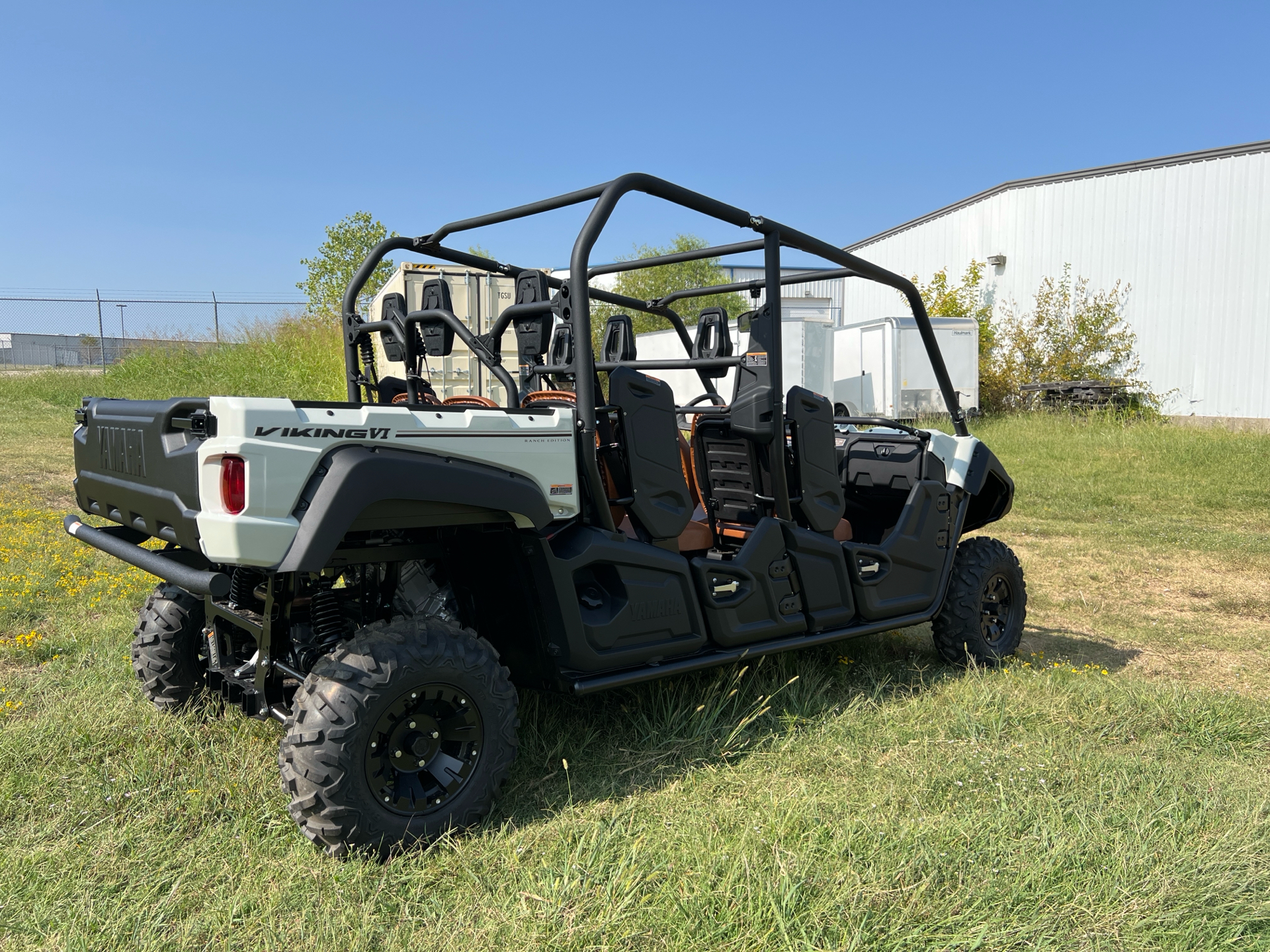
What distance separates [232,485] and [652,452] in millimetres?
1445

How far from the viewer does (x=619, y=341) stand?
4.33 meters

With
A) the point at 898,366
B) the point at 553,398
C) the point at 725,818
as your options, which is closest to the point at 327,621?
the point at 553,398

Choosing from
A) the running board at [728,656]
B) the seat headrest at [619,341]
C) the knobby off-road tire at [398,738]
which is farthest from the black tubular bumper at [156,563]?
the seat headrest at [619,341]

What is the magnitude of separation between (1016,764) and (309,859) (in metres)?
2.34

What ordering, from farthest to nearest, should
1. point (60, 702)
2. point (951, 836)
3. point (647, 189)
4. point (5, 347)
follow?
point (5, 347)
point (60, 702)
point (647, 189)
point (951, 836)

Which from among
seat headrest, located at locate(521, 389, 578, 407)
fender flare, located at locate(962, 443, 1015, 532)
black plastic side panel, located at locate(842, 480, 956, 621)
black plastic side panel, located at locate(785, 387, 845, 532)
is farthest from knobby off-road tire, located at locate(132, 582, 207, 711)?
fender flare, located at locate(962, 443, 1015, 532)

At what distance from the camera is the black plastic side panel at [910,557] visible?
4.16 meters

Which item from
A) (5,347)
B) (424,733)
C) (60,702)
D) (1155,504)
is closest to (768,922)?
(424,733)

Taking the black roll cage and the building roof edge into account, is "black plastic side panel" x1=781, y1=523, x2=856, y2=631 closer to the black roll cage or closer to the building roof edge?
the black roll cage

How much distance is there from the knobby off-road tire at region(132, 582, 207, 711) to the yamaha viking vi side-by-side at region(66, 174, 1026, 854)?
0.04 feet

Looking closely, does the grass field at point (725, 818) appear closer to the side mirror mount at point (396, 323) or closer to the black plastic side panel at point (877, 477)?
the black plastic side panel at point (877, 477)

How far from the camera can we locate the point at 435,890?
2.56 m

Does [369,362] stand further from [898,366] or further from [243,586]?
[898,366]

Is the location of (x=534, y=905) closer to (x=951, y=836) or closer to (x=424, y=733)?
(x=424, y=733)
